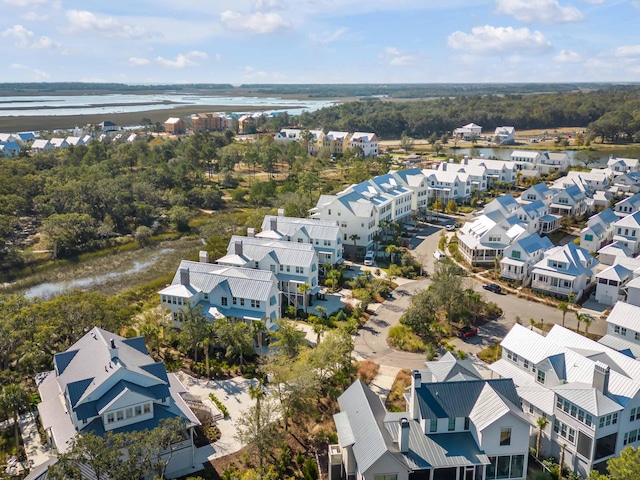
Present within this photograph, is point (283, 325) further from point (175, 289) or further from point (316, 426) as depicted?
point (175, 289)

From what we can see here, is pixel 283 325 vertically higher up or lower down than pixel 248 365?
higher up

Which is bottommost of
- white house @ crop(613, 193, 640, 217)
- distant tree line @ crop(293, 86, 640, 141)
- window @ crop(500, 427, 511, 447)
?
window @ crop(500, 427, 511, 447)

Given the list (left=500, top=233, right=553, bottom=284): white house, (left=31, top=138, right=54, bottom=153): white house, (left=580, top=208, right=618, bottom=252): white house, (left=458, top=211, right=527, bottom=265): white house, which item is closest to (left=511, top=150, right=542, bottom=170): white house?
(left=580, top=208, right=618, bottom=252): white house

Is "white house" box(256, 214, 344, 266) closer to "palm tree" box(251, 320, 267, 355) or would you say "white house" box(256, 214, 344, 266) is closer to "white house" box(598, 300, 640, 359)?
"palm tree" box(251, 320, 267, 355)

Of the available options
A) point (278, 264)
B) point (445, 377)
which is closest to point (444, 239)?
point (278, 264)

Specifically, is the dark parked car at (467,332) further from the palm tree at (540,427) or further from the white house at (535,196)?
the white house at (535,196)
